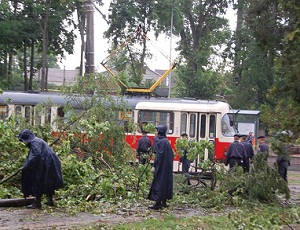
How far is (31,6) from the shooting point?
3300 cm

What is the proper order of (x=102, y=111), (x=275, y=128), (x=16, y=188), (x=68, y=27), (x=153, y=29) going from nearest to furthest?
(x=275, y=128) → (x=16, y=188) → (x=102, y=111) → (x=68, y=27) → (x=153, y=29)

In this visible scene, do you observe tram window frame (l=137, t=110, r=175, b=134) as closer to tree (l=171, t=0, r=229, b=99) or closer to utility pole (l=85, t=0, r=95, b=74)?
utility pole (l=85, t=0, r=95, b=74)

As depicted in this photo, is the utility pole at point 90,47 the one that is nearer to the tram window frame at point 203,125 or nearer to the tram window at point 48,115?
the tram window at point 48,115

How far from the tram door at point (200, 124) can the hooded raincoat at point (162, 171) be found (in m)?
10.0

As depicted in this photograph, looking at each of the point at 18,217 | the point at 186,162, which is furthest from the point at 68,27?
the point at 18,217

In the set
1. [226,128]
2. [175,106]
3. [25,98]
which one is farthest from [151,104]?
[25,98]

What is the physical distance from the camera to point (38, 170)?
40.3 feet

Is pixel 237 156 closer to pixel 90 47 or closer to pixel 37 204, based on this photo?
pixel 90 47

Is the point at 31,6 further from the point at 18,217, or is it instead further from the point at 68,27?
the point at 18,217

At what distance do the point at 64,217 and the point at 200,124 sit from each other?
1195 centimetres

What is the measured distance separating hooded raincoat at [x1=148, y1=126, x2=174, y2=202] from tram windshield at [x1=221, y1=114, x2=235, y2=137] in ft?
33.9

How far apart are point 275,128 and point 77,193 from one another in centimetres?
488

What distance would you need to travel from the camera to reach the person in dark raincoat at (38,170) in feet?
40.1

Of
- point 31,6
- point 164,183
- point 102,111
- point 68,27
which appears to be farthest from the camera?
point 68,27
